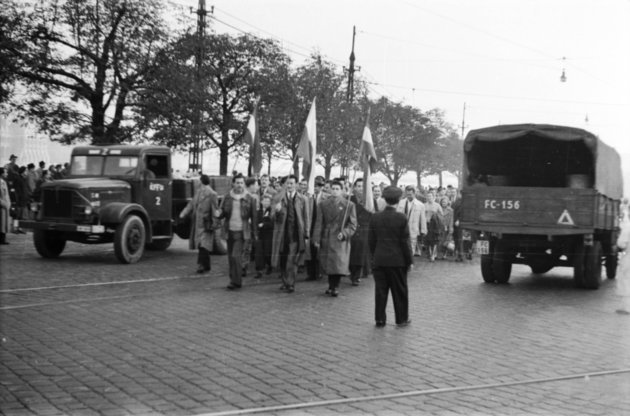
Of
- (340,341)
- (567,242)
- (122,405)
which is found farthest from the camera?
(567,242)

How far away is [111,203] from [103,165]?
1.43m

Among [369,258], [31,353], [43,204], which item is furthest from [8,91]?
[31,353]

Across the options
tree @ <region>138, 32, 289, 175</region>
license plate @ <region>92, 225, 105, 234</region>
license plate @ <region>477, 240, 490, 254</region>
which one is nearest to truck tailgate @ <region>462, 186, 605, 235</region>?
license plate @ <region>477, 240, 490, 254</region>

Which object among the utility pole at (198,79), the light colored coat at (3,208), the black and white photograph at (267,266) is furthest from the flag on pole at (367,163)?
the utility pole at (198,79)

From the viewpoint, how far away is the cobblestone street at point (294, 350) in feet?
17.3

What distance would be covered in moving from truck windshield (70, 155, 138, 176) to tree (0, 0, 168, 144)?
4382 mm

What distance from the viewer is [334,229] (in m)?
11.5

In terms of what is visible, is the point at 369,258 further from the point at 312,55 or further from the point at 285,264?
the point at 312,55

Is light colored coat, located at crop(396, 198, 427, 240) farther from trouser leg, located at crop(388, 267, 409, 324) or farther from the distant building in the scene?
the distant building

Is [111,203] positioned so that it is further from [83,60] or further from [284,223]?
[83,60]

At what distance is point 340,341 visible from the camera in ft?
24.6

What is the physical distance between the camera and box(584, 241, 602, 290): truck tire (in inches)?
501

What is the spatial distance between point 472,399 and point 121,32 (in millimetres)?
18314

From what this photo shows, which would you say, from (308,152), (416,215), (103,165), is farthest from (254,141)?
(416,215)
